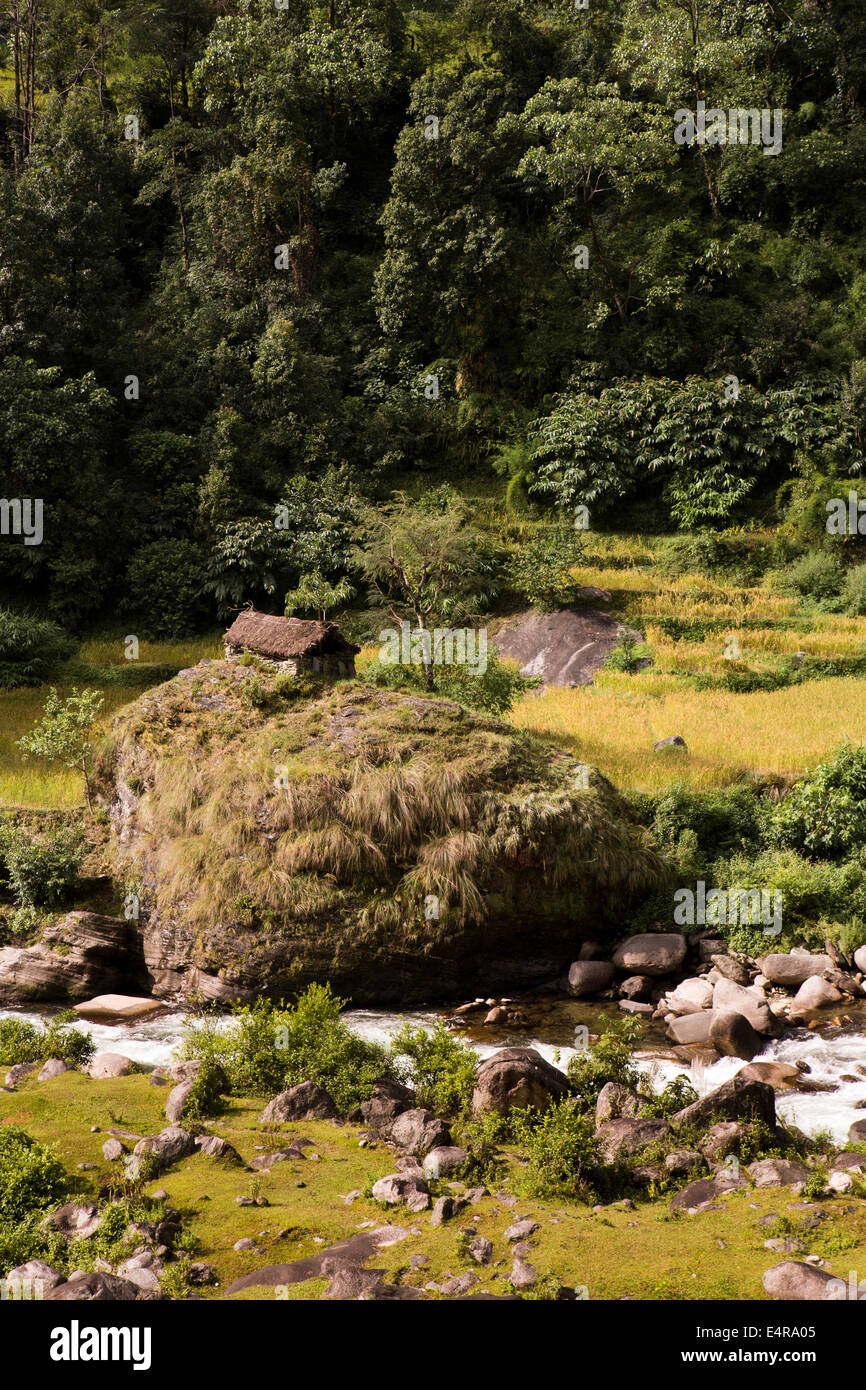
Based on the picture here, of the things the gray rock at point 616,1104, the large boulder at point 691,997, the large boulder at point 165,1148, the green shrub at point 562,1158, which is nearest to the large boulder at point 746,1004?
the large boulder at point 691,997

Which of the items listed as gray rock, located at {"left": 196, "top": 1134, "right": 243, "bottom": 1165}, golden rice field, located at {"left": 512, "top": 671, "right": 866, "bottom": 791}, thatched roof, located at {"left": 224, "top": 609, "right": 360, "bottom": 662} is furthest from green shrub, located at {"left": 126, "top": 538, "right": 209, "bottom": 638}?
gray rock, located at {"left": 196, "top": 1134, "right": 243, "bottom": 1165}

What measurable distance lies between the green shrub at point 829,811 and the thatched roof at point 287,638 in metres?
7.70

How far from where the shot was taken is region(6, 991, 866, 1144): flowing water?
10977 mm

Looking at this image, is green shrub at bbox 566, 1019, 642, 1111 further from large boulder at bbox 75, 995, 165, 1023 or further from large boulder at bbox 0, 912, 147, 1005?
large boulder at bbox 0, 912, 147, 1005

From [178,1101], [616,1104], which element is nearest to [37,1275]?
[178,1101]

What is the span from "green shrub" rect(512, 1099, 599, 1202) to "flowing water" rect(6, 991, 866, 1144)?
2.08 m

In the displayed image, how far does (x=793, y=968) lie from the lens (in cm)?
1395

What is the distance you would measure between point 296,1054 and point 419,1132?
2045 millimetres

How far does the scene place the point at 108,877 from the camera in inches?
628

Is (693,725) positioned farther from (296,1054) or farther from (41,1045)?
(41,1045)

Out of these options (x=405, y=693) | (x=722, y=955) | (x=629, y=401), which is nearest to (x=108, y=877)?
(x=405, y=693)

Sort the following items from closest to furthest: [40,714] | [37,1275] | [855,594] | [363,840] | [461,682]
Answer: [37,1275], [363,840], [461,682], [40,714], [855,594]

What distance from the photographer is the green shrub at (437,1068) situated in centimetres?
1034

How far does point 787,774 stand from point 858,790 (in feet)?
5.69
